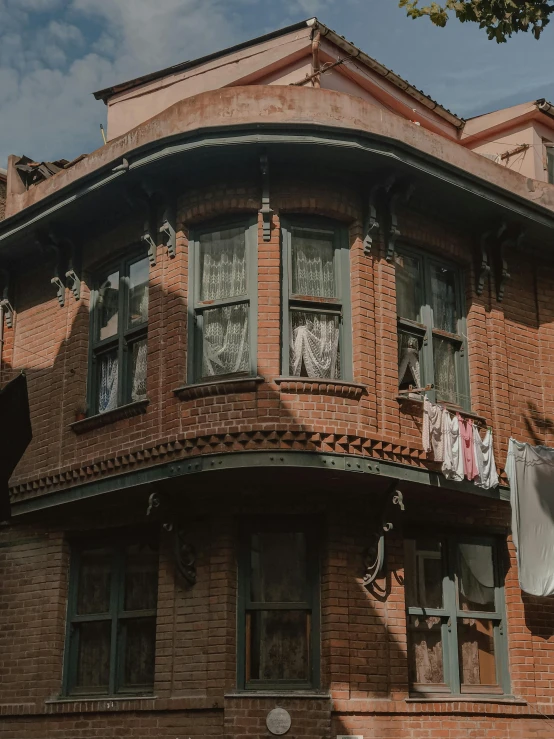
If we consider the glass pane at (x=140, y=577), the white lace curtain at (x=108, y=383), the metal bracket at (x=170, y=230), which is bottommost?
the glass pane at (x=140, y=577)

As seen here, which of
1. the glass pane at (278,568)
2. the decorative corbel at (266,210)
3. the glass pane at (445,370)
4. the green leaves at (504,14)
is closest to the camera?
the green leaves at (504,14)

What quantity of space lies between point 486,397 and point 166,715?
5619 mm

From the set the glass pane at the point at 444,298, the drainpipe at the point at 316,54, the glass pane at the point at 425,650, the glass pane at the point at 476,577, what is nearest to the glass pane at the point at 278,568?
the glass pane at the point at 425,650

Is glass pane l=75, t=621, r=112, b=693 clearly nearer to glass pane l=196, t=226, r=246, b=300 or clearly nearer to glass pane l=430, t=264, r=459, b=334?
glass pane l=196, t=226, r=246, b=300

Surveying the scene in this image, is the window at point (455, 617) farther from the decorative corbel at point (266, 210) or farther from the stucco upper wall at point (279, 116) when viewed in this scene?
the stucco upper wall at point (279, 116)

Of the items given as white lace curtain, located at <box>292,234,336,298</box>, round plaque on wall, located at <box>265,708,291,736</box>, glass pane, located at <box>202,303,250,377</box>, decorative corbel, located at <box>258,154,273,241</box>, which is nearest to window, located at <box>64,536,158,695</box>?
round plaque on wall, located at <box>265,708,291,736</box>

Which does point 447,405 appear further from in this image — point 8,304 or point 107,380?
point 8,304

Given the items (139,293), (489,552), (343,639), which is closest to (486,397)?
(489,552)

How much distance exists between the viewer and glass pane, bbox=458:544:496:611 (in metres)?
13.5

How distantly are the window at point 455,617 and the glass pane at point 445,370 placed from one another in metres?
1.86

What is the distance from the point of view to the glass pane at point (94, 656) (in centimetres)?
1343

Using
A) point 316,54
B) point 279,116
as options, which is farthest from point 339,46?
point 279,116

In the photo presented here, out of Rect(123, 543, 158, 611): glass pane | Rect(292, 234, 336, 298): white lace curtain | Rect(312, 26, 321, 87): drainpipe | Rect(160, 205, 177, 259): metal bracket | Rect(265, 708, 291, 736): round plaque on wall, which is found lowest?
Rect(265, 708, 291, 736): round plaque on wall

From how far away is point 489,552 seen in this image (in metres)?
Result: 13.9
